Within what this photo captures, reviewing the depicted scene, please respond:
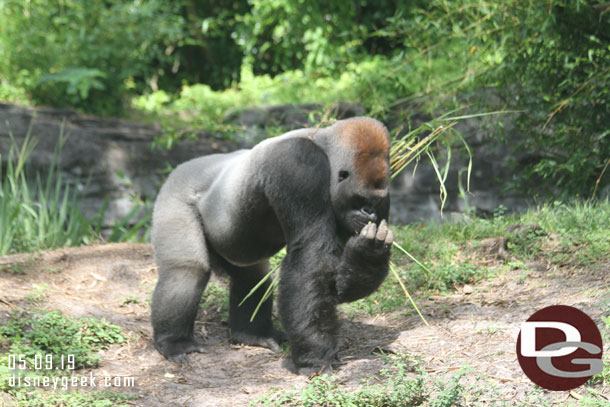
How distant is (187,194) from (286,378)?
4.32 ft

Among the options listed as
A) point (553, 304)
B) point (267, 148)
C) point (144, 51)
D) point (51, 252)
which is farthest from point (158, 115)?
point (553, 304)

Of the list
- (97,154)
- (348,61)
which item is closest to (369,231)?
(348,61)

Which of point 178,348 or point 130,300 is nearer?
point 178,348

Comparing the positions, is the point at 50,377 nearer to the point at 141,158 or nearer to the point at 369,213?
the point at 369,213

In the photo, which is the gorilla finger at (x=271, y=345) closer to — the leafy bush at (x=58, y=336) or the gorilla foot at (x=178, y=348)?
the gorilla foot at (x=178, y=348)

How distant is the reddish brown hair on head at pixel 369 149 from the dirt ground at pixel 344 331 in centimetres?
92

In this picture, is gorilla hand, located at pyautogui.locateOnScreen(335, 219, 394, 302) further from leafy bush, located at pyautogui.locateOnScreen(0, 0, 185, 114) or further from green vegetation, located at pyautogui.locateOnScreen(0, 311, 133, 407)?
leafy bush, located at pyautogui.locateOnScreen(0, 0, 185, 114)

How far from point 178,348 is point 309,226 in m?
1.22

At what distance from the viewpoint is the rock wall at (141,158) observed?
7.30 meters

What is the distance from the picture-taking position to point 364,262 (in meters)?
3.42

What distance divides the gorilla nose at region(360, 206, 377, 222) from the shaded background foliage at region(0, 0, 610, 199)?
6.70ft

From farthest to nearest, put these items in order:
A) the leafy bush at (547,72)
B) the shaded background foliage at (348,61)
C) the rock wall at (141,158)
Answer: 1. the rock wall at (141,158)
2. the shaded background foliage at (348,61)
3. the leafy bush at (547,72)

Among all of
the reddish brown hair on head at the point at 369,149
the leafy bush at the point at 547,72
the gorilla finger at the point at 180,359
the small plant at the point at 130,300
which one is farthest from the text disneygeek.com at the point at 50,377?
the leafy bush at the point at 547,72

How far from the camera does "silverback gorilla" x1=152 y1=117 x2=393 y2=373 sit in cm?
343
